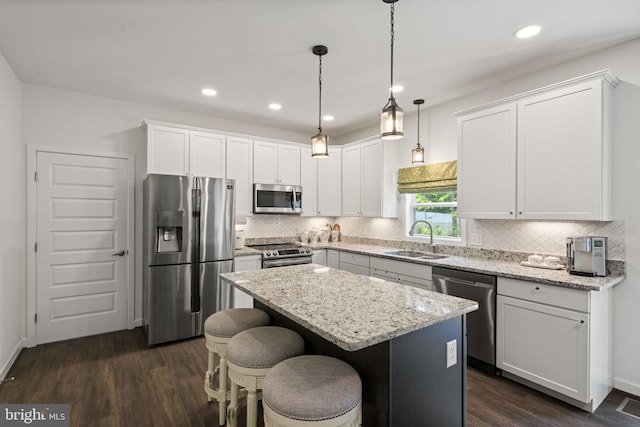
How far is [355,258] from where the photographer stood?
429cm

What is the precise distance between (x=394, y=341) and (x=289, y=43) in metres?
2.29

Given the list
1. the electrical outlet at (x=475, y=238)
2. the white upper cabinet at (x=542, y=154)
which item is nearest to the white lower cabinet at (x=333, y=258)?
the electrical outlet at (x=475, y=238)

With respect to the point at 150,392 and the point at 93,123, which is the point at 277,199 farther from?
the point at 150,392

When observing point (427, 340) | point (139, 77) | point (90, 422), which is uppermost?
point (139, 77)

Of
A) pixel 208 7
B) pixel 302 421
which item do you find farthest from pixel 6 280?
pixel 302 421

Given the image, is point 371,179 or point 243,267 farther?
point 371,179

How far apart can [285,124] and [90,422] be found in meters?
4.00

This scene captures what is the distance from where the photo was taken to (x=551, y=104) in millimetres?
2648

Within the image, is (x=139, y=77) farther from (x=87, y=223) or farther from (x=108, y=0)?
(x=87, y=223)

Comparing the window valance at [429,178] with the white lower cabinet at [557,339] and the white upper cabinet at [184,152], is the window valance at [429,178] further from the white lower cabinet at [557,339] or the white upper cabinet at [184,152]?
the white upper cabinet at [184,152]

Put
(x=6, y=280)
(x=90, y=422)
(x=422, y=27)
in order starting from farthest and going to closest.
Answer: (x=6, y=280) < (x=422, y=27) < (x=90, y=422)

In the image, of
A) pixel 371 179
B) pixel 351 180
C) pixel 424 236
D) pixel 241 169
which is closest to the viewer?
pixel 424 236

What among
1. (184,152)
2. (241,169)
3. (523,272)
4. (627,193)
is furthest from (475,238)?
(184,152)

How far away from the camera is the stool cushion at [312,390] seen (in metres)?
1.29
